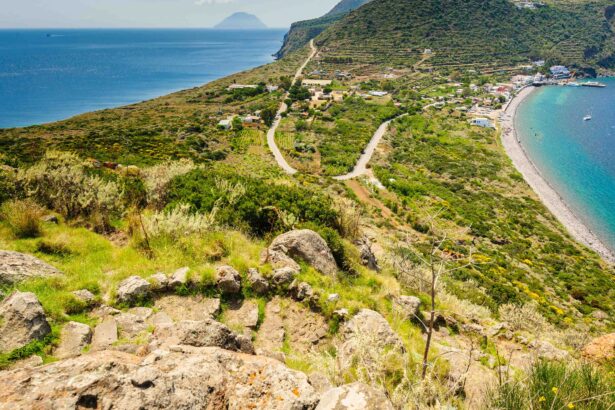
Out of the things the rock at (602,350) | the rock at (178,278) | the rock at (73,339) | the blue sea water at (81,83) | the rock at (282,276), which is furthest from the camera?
the blue sea water at (81,83)

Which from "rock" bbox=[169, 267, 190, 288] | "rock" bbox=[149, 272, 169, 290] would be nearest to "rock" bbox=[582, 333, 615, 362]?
"rock" bbox=[169, 267, 190, 288]

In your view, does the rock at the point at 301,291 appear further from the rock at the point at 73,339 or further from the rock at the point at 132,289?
the rock at the point at 73,339

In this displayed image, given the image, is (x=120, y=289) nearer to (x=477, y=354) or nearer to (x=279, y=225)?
(x=279, y=225)

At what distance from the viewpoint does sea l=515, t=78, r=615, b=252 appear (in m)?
46.2

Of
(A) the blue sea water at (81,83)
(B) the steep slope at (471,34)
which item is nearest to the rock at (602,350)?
(A) the blue sea water at (81,83)

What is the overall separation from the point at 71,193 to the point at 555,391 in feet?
43.5

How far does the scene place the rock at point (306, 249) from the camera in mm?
9508

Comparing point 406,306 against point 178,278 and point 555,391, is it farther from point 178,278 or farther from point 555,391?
point 178,278

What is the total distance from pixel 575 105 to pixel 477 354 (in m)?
119

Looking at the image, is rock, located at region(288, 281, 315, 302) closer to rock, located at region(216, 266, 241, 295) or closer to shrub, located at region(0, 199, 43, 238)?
rock, located at region(216, 266, 241, 295)

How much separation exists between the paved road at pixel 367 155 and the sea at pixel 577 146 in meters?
27.3

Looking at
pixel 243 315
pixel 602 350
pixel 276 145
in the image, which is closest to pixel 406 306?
pixel 602 350

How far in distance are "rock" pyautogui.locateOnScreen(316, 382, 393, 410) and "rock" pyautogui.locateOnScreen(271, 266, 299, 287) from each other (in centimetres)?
476

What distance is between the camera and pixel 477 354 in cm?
784
